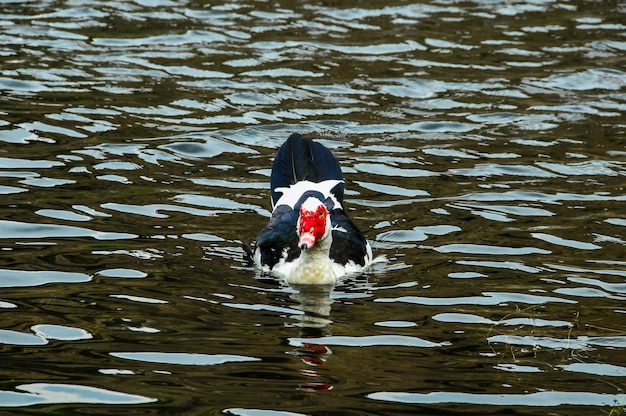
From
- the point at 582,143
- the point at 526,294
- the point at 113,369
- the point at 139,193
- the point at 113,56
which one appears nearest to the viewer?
the point at 113,369

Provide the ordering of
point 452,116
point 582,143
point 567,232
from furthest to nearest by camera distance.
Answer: point 452,116 < point 582,143 < point 567,232

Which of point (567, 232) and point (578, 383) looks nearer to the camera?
point (578, 383)

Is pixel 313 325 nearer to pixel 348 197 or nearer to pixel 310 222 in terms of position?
pixel 310 222

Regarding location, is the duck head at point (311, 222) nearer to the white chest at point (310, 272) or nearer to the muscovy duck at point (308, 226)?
the muscovy duck at point (308, 226)

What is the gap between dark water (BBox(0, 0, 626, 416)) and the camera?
664 cm

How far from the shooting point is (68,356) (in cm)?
678

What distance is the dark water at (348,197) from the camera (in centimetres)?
664

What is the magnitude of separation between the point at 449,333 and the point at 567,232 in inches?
107

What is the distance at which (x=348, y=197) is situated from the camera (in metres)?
11.2

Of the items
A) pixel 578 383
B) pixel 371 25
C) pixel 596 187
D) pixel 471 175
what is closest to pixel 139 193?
pixel 471 175

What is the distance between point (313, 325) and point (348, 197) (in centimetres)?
354

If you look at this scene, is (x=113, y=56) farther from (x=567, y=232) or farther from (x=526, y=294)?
(x=526, y=294)

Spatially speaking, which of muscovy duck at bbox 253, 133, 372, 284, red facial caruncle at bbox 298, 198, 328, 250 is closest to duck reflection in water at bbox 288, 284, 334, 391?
muscovy duck at bbox 253, 133, 372, 284

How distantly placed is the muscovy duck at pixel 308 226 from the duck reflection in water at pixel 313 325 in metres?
0.21
